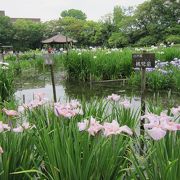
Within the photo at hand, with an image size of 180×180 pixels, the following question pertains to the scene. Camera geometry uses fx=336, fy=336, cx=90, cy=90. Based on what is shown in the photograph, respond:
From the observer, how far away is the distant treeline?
29031 millimetres

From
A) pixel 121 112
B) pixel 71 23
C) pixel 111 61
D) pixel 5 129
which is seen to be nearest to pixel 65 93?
pixel 111 61

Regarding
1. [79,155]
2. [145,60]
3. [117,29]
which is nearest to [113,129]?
[79,155]

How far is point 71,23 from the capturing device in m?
49.2

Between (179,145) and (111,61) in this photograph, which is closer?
(179,145)

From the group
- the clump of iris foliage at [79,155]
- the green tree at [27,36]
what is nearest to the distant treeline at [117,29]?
the green tree at [27,36]

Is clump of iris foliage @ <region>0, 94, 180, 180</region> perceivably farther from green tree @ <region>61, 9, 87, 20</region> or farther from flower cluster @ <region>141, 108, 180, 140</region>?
green tree @ <region>61, 9, 87, 20</region>

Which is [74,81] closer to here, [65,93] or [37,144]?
[65,93]

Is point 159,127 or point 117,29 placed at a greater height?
point 117,29

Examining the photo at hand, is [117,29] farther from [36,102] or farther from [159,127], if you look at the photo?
[159,127]

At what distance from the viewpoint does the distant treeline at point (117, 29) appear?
2903 cm

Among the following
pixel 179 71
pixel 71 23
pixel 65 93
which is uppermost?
pixel 71 23

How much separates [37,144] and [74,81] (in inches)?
355

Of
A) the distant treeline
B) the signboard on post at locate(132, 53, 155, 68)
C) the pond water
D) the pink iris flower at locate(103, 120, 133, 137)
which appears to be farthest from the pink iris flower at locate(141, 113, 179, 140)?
the distant treeline

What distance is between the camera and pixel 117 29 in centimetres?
3669
